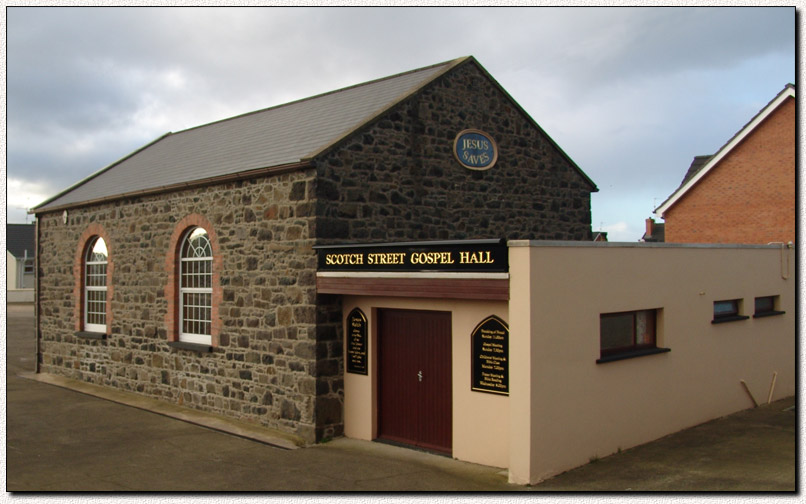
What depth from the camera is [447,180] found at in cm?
1348

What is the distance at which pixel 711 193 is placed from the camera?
22438 mm

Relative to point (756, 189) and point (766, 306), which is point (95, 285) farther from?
point (756, 189)

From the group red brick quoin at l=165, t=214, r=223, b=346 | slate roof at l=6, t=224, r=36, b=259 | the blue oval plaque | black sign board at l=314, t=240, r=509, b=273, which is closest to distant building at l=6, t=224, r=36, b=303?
slate roof at l=6, t=224, r=36, b=259

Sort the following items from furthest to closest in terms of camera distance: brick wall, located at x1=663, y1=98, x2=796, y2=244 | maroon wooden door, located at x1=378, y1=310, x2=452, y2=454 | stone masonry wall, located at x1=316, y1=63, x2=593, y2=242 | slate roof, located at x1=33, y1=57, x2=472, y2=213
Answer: brick wall, located at x1=663, y1=98, x2=796, y2=244 < slate roof, located at x1=33, y1=57, x2=472, y2=213 < stone masonry wall, located at x1=316, y1=63, x2=593, y2=242 < maroon wooden door, located at x1=378, y1=310, x2=452, y2=454

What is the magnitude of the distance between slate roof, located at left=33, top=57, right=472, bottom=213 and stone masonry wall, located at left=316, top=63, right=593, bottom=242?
0.47 meters

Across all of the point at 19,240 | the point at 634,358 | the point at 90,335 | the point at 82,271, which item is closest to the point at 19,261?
the point at 19,240

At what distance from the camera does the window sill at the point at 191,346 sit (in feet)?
44.0

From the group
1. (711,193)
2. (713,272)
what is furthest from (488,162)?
(711,193)

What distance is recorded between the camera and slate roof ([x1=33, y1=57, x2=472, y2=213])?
1313 centimetres

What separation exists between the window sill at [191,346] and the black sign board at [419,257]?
3500mm

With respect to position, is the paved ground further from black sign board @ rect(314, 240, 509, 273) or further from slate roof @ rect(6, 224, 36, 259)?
slate roof @ rect(6, 224, 36, 259)

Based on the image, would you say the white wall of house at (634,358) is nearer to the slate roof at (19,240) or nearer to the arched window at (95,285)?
the arched window at (95,285)

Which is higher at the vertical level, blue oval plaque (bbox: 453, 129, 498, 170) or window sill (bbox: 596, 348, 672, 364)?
blue oval plaque (bbox: 453, 129, 498, 170)

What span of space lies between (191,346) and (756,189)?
16267mm
